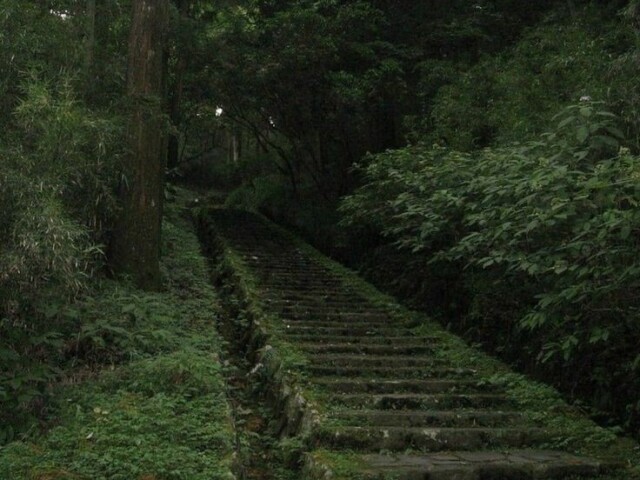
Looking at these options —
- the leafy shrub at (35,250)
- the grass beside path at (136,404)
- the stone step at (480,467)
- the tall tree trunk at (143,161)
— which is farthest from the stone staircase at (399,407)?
the leafy shrub at (35,250)

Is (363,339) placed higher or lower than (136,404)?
higher

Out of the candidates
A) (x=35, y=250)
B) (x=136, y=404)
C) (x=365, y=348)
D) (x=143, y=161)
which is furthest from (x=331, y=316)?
(x=35, y=250)

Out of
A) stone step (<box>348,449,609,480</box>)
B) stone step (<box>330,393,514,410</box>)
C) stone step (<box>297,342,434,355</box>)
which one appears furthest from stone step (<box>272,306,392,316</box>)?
stone step (<box>348,449,609,480</box>)

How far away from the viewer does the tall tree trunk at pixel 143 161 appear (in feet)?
33.7

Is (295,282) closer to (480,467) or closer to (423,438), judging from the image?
(423,438)

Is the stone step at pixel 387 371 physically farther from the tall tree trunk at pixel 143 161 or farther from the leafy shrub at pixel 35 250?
the tall tree trunk at pixel 143 161

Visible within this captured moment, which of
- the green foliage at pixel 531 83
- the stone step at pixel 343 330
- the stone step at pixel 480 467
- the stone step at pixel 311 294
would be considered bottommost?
the stone step at pixel 480 467

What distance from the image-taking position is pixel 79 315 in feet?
25.6

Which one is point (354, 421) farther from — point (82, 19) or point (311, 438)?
point (82, 19)

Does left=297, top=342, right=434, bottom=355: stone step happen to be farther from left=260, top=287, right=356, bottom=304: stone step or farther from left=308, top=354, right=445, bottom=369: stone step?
left=260, top=287, right=356, bottom=304: stone step

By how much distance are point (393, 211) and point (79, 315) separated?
5.42 m

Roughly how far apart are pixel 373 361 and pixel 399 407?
1.37 m

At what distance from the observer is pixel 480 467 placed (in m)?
5.95

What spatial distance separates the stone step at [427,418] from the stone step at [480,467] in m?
0.61
